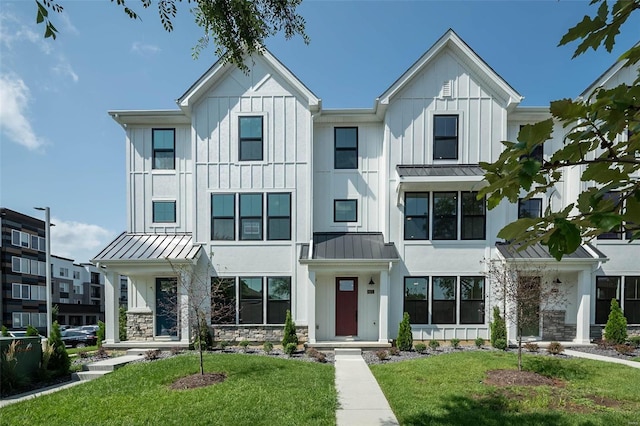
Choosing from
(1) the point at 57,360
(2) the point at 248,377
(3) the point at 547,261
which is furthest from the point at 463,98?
(1) the point at 57,360

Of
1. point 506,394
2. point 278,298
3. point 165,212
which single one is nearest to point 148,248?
point 165,212

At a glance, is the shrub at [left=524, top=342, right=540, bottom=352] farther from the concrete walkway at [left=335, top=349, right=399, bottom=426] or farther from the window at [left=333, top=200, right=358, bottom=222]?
the window at [left=333, top=200, right=358, bottom=222]

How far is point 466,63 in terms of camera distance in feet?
41.0

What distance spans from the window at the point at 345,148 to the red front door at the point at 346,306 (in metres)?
4.68

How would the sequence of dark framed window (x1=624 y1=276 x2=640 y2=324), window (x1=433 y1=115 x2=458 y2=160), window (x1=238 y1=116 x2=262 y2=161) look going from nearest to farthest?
1. dark framed window (x1=624 y1=276 x2=640 y2=324)
2. window (x1=433 y1=115 x2=458 y2=160)
3. window (x1=238 y1=116 x2=262 y2=161)

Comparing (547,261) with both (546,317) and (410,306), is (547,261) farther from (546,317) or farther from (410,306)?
(410,306)

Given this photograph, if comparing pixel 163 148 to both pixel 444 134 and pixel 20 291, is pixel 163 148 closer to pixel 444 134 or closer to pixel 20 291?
pixel 444 134

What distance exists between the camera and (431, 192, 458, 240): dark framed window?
12.3m

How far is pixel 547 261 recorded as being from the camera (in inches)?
448

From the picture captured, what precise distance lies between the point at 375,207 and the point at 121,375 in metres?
9.84

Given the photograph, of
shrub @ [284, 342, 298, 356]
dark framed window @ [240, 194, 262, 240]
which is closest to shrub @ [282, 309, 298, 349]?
shrub @ [284, 342, 298, 356]

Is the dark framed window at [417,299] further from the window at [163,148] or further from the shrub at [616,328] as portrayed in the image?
the window at [163,148]

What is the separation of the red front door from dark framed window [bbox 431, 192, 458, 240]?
3.68 m

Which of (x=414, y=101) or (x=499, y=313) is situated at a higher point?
(x=414, y=101)
